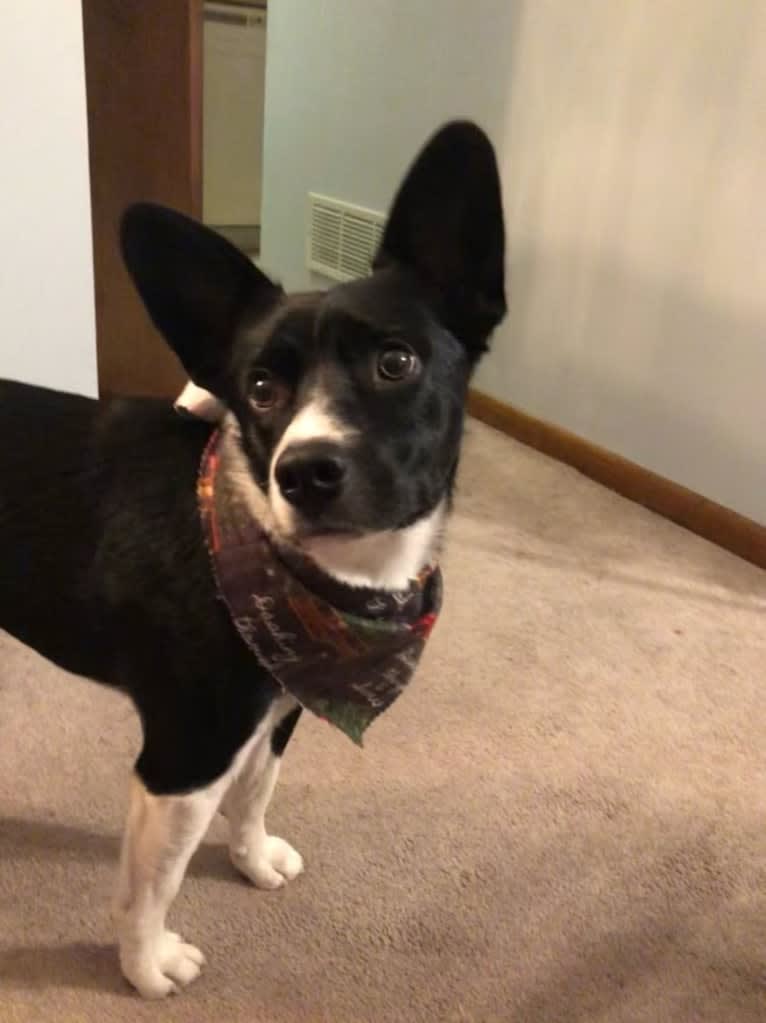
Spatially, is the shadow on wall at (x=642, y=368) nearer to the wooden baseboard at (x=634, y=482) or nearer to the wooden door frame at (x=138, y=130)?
the wooden baseboard at (x=634, y=482)

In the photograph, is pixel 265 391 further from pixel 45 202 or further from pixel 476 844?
pixel 45 202

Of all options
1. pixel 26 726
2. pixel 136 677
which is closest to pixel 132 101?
pixel 26 726

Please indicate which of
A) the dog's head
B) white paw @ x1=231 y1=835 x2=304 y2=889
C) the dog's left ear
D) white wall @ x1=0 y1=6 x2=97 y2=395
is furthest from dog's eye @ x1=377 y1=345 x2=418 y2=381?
white wall @ x1=0 y1=6 x2=97 y2=395

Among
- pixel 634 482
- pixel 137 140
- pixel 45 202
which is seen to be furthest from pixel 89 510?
pixel 634 482

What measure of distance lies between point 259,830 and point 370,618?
43 centimetres

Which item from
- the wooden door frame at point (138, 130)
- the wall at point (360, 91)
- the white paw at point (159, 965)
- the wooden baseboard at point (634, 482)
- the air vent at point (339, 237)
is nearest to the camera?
the white paw at point (159, 965)

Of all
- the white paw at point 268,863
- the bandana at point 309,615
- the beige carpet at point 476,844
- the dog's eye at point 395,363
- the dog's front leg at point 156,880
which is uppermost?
the dog's eye at point 395,363

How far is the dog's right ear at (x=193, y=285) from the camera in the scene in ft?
3.36

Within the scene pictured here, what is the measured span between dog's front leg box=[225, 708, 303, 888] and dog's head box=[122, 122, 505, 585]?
1.42 ft

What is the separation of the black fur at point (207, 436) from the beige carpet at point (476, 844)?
14.3 inches

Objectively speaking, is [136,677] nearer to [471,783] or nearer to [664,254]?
[471,783]

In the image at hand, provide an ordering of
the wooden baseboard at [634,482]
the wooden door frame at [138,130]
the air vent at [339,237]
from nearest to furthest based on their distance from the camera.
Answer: the wooden door frame at [138,130]
the wooden baseboard at [634,482]
the air vent at [339,237]

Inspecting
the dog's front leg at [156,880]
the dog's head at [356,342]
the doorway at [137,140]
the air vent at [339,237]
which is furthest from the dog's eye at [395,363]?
the air vent at [339,237]

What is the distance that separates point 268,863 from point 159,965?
0.21 metres
